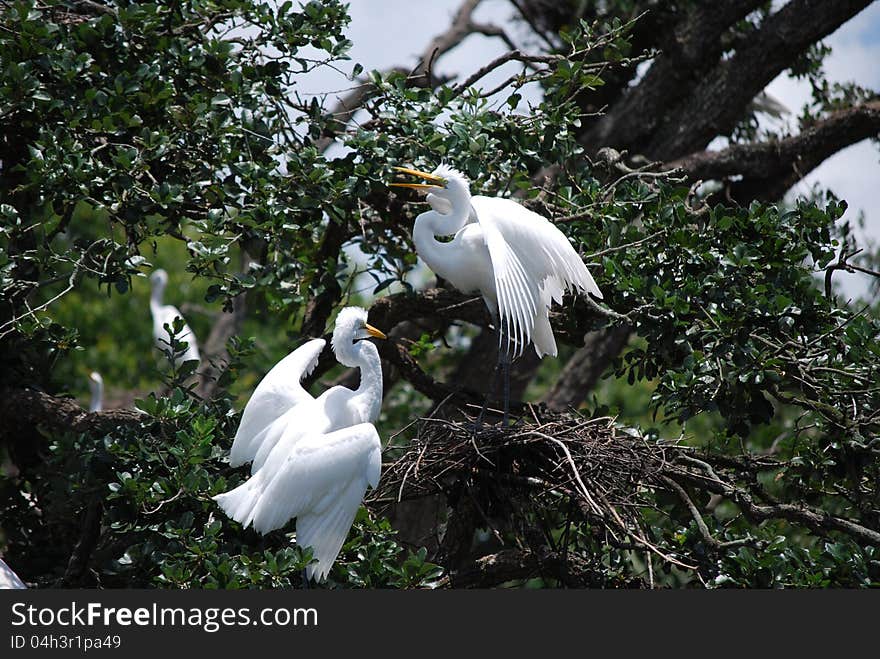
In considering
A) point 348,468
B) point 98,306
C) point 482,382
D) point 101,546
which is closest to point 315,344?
point 348,468

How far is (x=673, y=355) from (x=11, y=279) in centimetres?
223

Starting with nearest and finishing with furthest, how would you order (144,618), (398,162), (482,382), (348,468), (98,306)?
(144,618)
(348,468)
(398,162)
(482,382)
(98,306)

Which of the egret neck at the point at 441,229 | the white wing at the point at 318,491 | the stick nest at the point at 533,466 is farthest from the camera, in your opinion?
the egret neck at the point at 441,229

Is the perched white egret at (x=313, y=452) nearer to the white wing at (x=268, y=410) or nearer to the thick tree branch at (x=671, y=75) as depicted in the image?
the white wing at (x=268, y=410)

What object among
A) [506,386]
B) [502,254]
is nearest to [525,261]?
[502,254]

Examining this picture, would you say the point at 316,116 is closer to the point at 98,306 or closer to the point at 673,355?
the point at 673,355

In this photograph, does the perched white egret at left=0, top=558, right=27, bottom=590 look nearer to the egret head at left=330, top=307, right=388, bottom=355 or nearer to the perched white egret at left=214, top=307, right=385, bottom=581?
the perched white egret at left=214, top=307, right=385, bottom=581

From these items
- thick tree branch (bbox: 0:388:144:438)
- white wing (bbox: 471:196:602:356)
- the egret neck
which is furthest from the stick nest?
thick tree branch (bbox: 0:388:144:438)

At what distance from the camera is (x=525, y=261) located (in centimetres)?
372

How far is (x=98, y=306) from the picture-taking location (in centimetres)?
1045

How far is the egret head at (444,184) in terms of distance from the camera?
3775 mm

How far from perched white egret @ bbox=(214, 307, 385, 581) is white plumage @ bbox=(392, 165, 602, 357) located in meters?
0.48

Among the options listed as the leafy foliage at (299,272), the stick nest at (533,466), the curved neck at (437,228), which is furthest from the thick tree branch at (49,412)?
the curved neck at (437,228)

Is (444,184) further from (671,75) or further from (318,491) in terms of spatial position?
(671,75)
